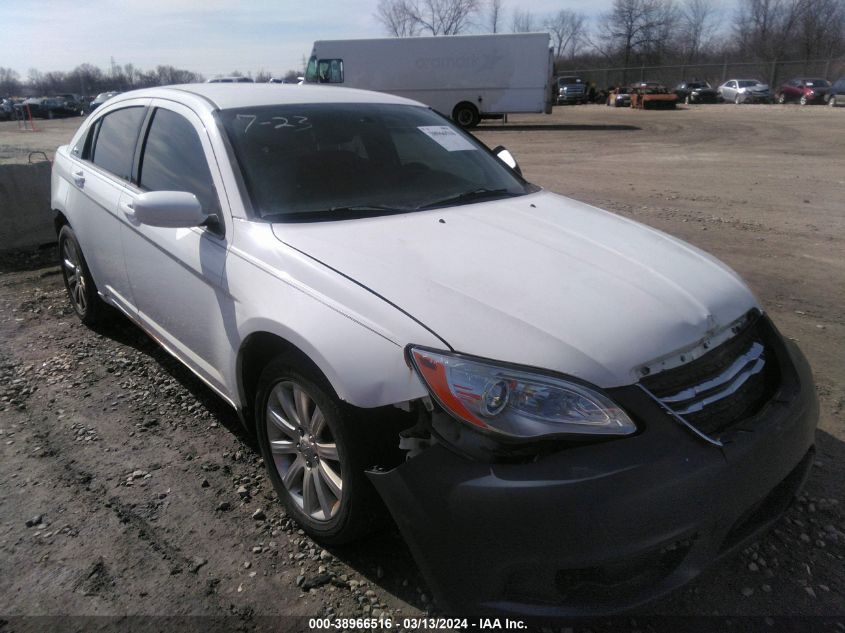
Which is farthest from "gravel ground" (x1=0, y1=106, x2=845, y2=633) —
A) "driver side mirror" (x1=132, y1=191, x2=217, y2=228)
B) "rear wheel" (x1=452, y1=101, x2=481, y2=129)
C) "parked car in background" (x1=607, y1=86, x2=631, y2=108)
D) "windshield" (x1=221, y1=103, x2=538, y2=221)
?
"parked car in background" (x1=607, y1=86, x2=631, y2=108)

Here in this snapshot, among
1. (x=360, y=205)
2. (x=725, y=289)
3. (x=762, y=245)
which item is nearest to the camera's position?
(x=725, y=289)

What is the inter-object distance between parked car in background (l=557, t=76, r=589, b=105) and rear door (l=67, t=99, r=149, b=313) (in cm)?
4559

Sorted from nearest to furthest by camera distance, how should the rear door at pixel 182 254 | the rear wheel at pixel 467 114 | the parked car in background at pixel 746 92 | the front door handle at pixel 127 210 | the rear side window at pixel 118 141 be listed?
the rear door at pixel 182 254, the front door handle at pixel 127 210, the rear side window at pixel 118 141, the rear wheel at pixel 467 114, the parked car in background at pixel 746 92

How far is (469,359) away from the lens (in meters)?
1.90

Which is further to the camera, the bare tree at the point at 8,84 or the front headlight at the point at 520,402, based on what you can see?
the bare tree at the point at 8,84

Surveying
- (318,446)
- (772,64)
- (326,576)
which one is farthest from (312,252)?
(772,64)

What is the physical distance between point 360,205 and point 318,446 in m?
1.14

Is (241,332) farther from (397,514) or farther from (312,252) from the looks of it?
(397,514)

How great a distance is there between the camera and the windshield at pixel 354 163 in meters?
2.87

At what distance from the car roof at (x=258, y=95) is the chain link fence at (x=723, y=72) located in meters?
53.3

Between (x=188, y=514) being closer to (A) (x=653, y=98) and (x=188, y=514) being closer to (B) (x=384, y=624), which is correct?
(B) (x=384, y=624)

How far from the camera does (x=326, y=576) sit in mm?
2393

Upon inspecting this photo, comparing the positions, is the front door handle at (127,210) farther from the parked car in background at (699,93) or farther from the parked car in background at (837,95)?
the parked car in background at (699,93)

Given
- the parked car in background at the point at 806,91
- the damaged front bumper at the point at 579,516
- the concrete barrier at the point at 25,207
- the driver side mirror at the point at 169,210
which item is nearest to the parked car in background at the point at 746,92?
the parked car in background at the point at 806,91
